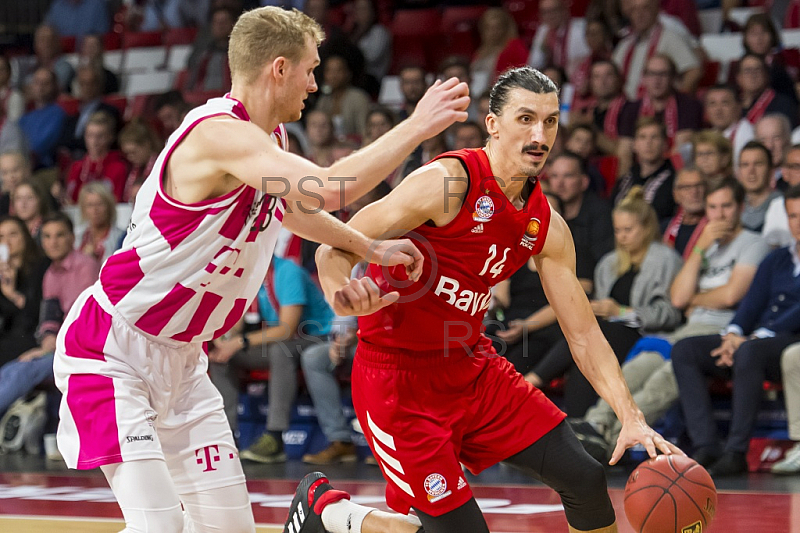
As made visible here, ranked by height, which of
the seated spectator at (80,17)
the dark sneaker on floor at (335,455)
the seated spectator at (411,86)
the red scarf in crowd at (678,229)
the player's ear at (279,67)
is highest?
the seated spectator at (80,17)

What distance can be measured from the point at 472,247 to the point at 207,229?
1.04 meters

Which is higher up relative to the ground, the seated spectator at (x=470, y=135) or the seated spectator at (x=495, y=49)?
the seated spectator at (x=495, y=49)

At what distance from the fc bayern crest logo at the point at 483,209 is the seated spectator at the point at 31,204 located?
22.0 ft

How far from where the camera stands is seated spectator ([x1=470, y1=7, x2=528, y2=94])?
33.6 feet

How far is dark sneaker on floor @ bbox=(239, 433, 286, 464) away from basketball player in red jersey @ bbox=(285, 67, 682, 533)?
3.82m

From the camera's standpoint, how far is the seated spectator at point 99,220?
29.1 ft

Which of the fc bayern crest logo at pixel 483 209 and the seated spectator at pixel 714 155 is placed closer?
the fc bayern crest logo at pixel 483 209

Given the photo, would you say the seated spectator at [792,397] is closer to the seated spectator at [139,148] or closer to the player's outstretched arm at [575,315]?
the player's outstretched arm at [575,315]

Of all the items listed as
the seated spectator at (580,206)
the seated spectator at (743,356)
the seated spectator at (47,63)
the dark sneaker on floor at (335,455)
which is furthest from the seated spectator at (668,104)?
the seated spectator at (47,63)

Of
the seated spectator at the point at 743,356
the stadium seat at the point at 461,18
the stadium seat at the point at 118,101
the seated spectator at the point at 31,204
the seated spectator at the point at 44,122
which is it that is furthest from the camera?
the stadium seat at the point at 118,101

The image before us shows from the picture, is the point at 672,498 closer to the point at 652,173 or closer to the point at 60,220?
the point at 652,173

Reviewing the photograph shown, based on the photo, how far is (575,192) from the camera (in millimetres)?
7902

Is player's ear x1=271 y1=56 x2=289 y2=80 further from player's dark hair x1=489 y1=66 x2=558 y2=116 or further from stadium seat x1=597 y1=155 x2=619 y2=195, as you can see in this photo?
stadium seat x1=597 y1=155 x2=619 y2=195

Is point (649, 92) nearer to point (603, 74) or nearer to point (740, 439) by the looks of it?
point (603, 74)
